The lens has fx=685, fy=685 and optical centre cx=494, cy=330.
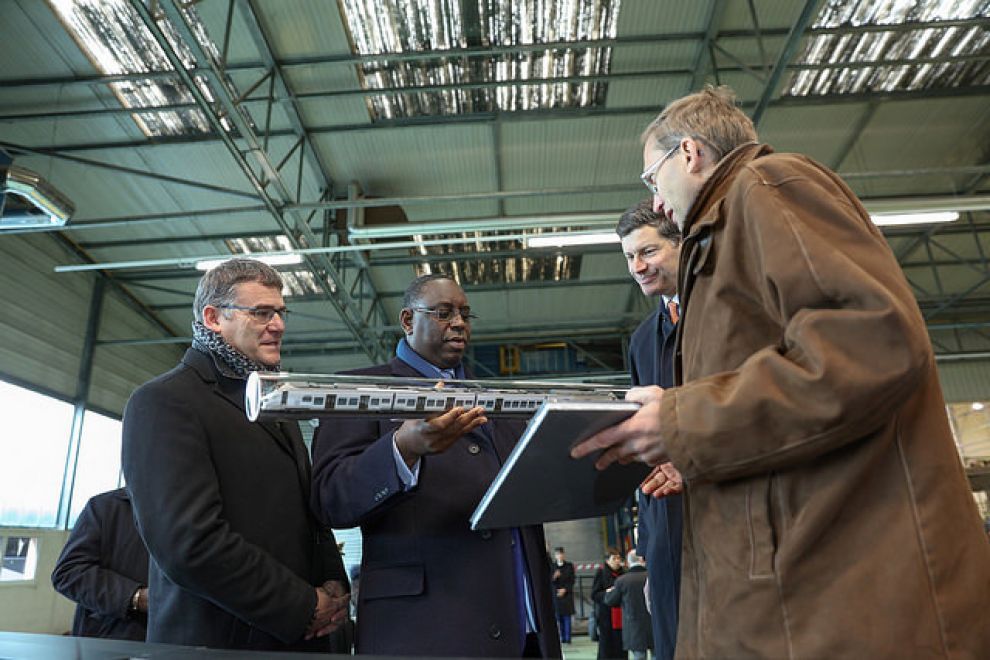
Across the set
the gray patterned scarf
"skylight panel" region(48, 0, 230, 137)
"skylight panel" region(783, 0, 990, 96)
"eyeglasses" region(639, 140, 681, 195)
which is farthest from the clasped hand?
"skylight panel" region(783, 0, 990, 96)

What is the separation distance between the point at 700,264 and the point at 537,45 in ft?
19.4

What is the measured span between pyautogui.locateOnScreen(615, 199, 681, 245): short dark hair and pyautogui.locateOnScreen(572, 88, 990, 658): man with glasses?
1.16 metres

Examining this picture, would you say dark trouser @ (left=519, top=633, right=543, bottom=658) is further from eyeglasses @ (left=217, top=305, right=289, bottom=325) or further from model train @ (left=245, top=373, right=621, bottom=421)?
eyeglasses @ (left=217, top=305, right=289, bottom=325)

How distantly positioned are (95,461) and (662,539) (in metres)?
11.5

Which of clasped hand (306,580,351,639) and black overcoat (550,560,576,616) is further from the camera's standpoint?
black overcoat (550,560,576,616)

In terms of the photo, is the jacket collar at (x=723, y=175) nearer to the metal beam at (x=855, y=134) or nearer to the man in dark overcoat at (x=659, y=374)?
the man in dark overcoat at (x=659, y=374)

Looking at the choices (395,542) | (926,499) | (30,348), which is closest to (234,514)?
(395,542)

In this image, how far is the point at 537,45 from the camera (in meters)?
6.36

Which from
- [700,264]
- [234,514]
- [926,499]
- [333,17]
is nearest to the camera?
[926,499]

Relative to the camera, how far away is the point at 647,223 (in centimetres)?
215

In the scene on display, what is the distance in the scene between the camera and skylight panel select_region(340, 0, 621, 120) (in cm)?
619

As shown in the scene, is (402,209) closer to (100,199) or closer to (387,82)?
(387,82)

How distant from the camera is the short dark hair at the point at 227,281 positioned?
181 centimetres

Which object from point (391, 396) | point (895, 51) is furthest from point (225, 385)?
point (895, 51)
